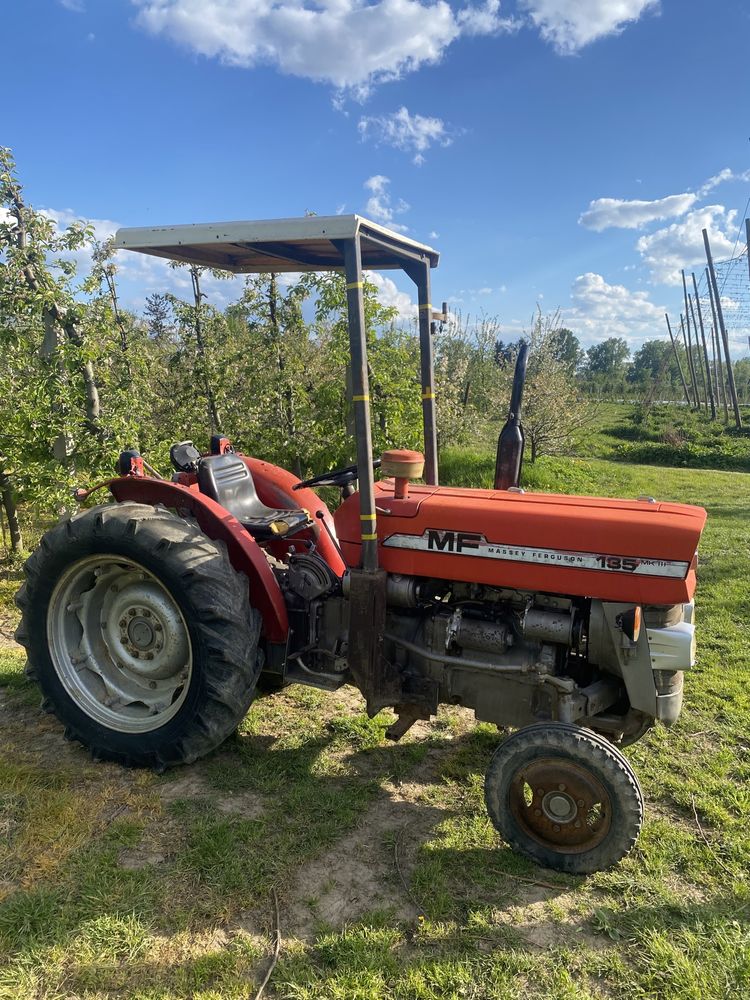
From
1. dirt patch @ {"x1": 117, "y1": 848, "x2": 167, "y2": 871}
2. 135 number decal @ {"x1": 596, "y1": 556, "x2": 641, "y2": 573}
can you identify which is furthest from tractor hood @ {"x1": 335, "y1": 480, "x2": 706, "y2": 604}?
dirt patch @ {"x1": 117, "y1": 848, "x2": 167, "y2": 871}

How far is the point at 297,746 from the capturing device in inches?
135

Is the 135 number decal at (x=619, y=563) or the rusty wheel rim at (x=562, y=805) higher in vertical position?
the 135 number decal at (x=619, y=563)

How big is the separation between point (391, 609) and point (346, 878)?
1.14 meters

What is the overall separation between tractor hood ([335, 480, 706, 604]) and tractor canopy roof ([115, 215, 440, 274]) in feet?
3.91

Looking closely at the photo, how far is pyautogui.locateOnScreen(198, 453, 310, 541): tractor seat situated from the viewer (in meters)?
3.45

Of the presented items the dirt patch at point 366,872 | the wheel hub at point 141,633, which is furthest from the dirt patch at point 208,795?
the wheel hub at point 141,633

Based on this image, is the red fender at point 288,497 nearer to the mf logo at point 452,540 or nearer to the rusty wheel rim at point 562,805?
the mf logo at point 452,540

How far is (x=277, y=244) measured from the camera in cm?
304

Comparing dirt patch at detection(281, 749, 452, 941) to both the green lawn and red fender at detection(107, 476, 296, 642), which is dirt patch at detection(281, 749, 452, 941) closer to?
the green lawn

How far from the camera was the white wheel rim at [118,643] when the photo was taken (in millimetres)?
3127

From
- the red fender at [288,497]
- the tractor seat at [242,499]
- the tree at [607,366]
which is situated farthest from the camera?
the tree at [607,366]

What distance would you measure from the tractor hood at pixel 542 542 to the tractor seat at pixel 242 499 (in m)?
0.47

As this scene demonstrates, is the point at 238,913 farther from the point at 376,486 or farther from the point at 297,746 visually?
the point at 376,486

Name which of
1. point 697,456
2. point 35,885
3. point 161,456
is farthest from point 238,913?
point 697,456
